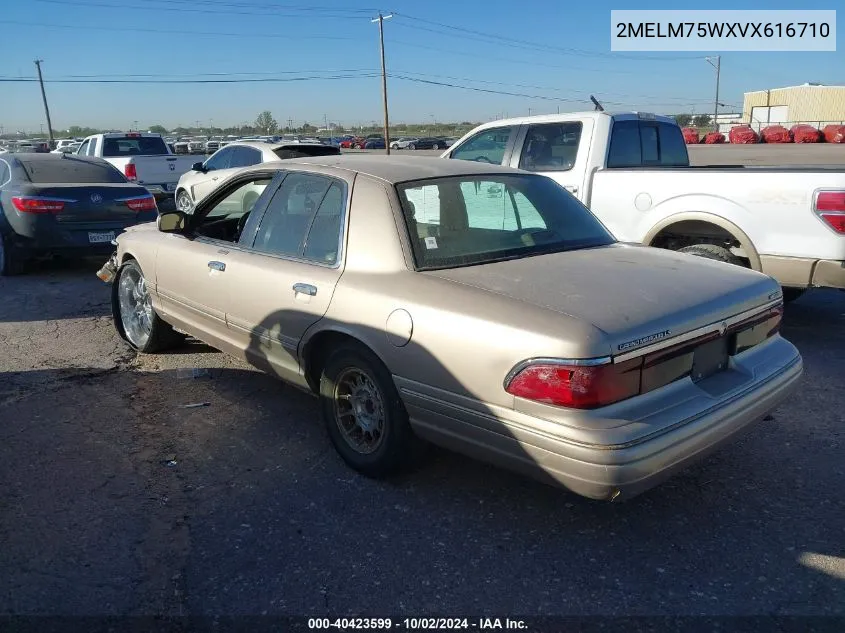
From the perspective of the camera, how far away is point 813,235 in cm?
528

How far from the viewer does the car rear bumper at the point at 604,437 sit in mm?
2684

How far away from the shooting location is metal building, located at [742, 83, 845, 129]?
74.2m

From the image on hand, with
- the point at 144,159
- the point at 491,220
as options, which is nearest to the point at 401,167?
the point at 491,220

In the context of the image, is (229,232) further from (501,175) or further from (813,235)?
(813,235)

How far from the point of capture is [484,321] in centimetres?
295

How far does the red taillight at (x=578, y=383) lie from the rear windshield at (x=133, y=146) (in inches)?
604

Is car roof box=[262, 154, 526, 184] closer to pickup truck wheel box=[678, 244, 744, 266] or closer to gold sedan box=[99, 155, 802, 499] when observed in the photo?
gold sedan box=[99, 155, 802, 499]

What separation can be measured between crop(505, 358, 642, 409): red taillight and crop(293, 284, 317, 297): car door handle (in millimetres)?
1401

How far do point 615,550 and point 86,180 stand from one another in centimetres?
863

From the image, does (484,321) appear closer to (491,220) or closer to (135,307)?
(491,220)

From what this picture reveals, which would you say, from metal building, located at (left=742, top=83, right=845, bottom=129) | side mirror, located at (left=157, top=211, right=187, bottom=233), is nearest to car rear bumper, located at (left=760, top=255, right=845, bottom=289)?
side mirror, located at (left=157, top=211, right=187, bottom=233)

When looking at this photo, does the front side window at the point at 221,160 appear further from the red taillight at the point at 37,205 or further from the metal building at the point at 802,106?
the metal building at the point at 802,106

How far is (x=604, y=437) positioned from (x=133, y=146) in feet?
52.9

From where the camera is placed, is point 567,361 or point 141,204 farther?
point 141,204
